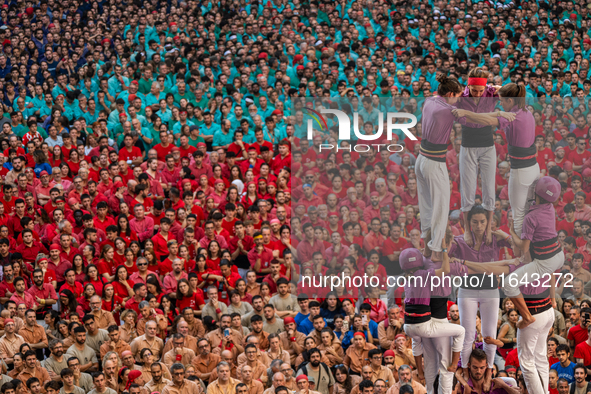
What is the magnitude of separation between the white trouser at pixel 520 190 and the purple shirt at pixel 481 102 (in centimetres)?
71

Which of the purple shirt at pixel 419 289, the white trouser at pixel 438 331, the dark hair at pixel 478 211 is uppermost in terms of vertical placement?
the dark hair at pixel 478 211

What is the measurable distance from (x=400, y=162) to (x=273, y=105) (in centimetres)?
884

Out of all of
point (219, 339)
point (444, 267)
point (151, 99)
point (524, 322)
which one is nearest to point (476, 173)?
point (444, 267)

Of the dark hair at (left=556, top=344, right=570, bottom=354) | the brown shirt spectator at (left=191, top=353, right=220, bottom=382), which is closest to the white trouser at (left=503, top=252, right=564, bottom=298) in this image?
the dark hair at (left=556, top=344, right=570, bottom=354)

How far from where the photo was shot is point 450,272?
358 inches

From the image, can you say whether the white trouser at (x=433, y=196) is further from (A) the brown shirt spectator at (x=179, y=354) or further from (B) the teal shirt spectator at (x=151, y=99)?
(B) the teal shirt spectator at (x=151, y=99)

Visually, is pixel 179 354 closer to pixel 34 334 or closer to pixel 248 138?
pixel 34 334

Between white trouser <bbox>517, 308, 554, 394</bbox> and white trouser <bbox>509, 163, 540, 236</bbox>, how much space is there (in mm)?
1040

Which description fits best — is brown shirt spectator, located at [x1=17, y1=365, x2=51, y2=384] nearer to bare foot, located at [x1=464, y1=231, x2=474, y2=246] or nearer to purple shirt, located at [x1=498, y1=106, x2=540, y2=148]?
bare foot, located at [x1=464, y1=231, x2=474, y2=246]

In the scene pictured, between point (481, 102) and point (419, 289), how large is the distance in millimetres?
2163

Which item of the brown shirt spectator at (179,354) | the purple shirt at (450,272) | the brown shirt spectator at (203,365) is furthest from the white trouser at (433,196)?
the brown shirt spectator at (179,354)

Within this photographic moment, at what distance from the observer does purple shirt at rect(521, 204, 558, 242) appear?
29.3 feet

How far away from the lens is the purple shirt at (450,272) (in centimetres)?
905

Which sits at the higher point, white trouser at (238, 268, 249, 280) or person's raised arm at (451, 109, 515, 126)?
person's raised arm at (451, 109, 515, 126)
